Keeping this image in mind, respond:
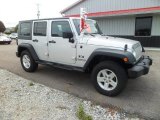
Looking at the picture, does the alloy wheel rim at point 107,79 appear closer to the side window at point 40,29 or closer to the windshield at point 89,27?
the windshield at point 89,27

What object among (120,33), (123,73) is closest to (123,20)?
(120,33)

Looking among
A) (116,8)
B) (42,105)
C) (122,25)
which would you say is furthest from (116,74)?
(116,8)

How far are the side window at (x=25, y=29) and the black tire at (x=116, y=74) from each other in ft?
10.3

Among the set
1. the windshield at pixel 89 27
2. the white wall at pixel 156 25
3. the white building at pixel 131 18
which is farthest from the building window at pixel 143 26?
the windshield at pixel 89 27

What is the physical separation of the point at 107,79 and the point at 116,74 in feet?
1.08

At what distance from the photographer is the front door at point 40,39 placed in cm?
529

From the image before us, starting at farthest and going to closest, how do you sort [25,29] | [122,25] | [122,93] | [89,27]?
1. [122,25]
2. [25,29]
3. [89,27]
4. [122,93]

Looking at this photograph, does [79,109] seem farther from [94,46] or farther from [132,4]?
[132,4]

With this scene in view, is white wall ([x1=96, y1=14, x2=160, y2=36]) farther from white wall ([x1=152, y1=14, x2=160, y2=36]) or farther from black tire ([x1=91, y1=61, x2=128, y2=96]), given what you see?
black tire ([x1=91, y1=61, x2=128, y2=96])

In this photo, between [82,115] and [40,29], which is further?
[40,29]

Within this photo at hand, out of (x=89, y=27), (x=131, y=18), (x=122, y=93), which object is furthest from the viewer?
(x=131, y=18)

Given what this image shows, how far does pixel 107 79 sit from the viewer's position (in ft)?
13.4

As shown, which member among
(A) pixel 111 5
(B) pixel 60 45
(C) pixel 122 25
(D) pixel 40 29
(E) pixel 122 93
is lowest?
(E) pixel 122 93

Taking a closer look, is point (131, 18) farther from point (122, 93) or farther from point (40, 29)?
point (122, 93)
